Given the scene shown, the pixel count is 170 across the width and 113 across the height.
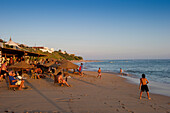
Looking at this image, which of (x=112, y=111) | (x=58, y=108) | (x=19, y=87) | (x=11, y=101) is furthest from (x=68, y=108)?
(x=19, y=87)

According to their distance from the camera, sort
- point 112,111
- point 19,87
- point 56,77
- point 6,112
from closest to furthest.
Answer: point 6,112, point 112,111, point 19,87, point 56,77

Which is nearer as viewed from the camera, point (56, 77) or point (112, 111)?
point (112, 111)

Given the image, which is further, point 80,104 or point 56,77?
point 56,77

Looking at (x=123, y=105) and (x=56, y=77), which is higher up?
(x=56, y=77)

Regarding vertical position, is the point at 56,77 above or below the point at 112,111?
above

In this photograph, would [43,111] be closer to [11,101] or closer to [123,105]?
[11,101]

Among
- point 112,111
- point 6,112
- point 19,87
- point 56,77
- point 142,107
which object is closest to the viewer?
point 6,112

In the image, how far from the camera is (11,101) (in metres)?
5.39

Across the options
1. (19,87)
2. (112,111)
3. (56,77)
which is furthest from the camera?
(56,77)

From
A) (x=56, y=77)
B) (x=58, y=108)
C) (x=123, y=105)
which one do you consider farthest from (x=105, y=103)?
(x=56, y=77)

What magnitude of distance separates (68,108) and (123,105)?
85.8 inches

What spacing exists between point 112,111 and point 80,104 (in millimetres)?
1275

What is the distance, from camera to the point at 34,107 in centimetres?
479

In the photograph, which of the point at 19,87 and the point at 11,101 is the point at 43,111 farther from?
the point at 19,87
